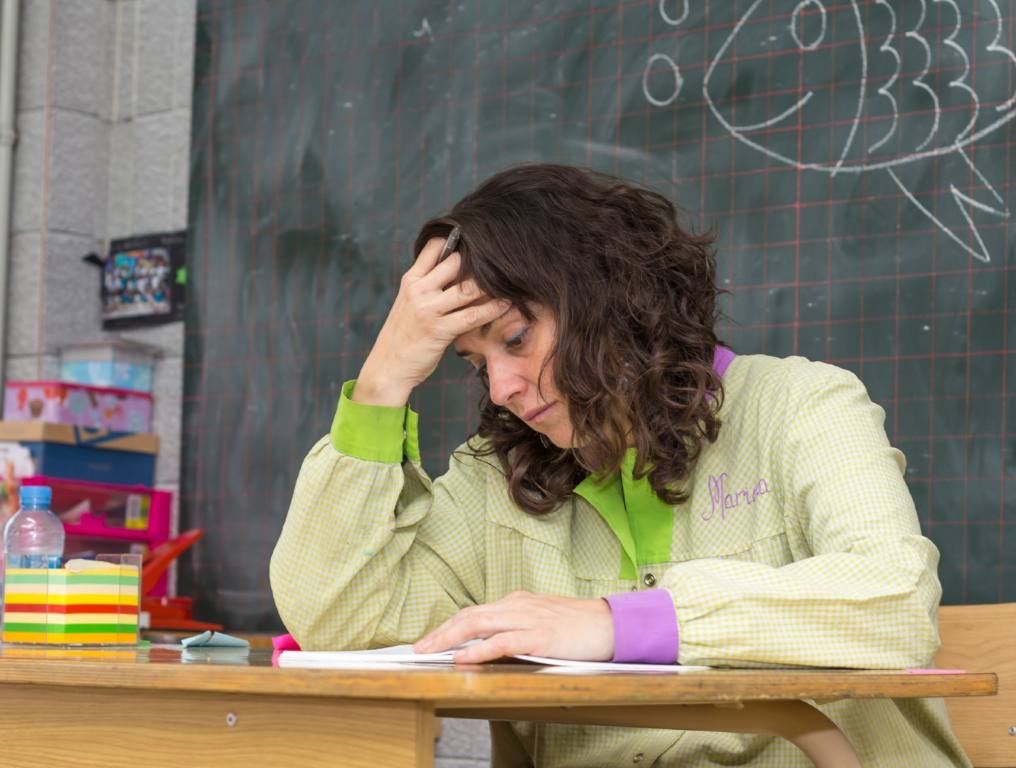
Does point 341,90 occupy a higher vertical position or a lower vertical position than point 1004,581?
higher

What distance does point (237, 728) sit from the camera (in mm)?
1073

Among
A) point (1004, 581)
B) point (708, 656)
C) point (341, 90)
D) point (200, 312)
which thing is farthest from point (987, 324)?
point (200, 312)

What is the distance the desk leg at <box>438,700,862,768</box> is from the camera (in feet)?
3.96

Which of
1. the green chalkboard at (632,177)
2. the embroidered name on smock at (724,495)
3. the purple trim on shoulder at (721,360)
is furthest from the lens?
the green chalkboard at (632,177)

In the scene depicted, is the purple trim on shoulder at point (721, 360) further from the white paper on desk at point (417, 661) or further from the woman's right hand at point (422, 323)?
the white paper on desk at point (417, 661)

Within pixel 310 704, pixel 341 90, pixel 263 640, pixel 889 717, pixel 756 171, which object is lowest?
pixel 263 640

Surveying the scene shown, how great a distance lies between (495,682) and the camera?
0.92 metres

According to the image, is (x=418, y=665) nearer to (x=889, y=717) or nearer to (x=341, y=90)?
(x=889, y=717)

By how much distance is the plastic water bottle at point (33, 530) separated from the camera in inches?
68.7

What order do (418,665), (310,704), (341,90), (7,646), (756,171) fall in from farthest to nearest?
(341,90), (756,171), (7,646), (418,665), (310,704)

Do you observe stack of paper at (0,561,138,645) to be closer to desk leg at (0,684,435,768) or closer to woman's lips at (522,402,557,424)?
desk leg at (0,684,435,768)

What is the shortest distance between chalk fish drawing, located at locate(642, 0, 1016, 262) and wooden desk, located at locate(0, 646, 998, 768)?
1354 mm

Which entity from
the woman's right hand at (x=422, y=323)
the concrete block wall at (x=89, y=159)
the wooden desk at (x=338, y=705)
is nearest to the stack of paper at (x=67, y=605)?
the wooden desk at (x=338, y=705)

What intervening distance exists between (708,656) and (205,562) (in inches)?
84.0
